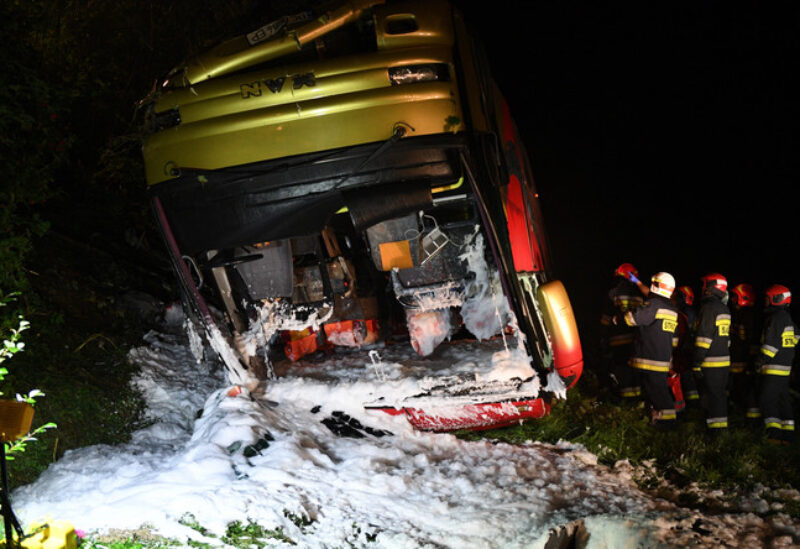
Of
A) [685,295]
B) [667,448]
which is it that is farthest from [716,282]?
[667,448]

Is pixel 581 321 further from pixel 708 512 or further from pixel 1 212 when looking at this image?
pixel 1 212

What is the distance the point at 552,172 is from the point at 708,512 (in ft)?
66.1

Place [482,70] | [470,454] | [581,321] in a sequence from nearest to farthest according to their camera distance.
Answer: [470,454], [482,70], [581,321]

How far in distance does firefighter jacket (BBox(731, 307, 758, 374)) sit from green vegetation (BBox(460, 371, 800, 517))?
128 cm

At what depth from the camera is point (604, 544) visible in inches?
133

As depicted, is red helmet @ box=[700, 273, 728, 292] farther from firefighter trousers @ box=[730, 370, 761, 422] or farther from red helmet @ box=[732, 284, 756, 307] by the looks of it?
firefighter trousers @ box=[730, 370, 761, 422]

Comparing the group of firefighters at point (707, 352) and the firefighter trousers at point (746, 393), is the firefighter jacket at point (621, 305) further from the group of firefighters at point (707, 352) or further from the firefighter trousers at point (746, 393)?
the firefighter trousers at point (746, 393)

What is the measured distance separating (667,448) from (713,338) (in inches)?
65.8

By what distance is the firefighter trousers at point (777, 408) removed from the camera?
245 inches

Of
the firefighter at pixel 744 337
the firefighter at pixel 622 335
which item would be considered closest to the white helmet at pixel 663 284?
the firefighter at pixel 622 335

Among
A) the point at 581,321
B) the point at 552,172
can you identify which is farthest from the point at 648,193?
the point at 581,321

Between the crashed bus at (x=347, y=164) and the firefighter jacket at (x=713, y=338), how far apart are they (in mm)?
2420

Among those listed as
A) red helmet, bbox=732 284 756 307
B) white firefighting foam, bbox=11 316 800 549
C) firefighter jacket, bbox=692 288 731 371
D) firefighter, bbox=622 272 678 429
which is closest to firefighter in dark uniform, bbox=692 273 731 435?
firefighter jacket, bbox=692 288 731 371

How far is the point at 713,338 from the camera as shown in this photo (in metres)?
6.09
